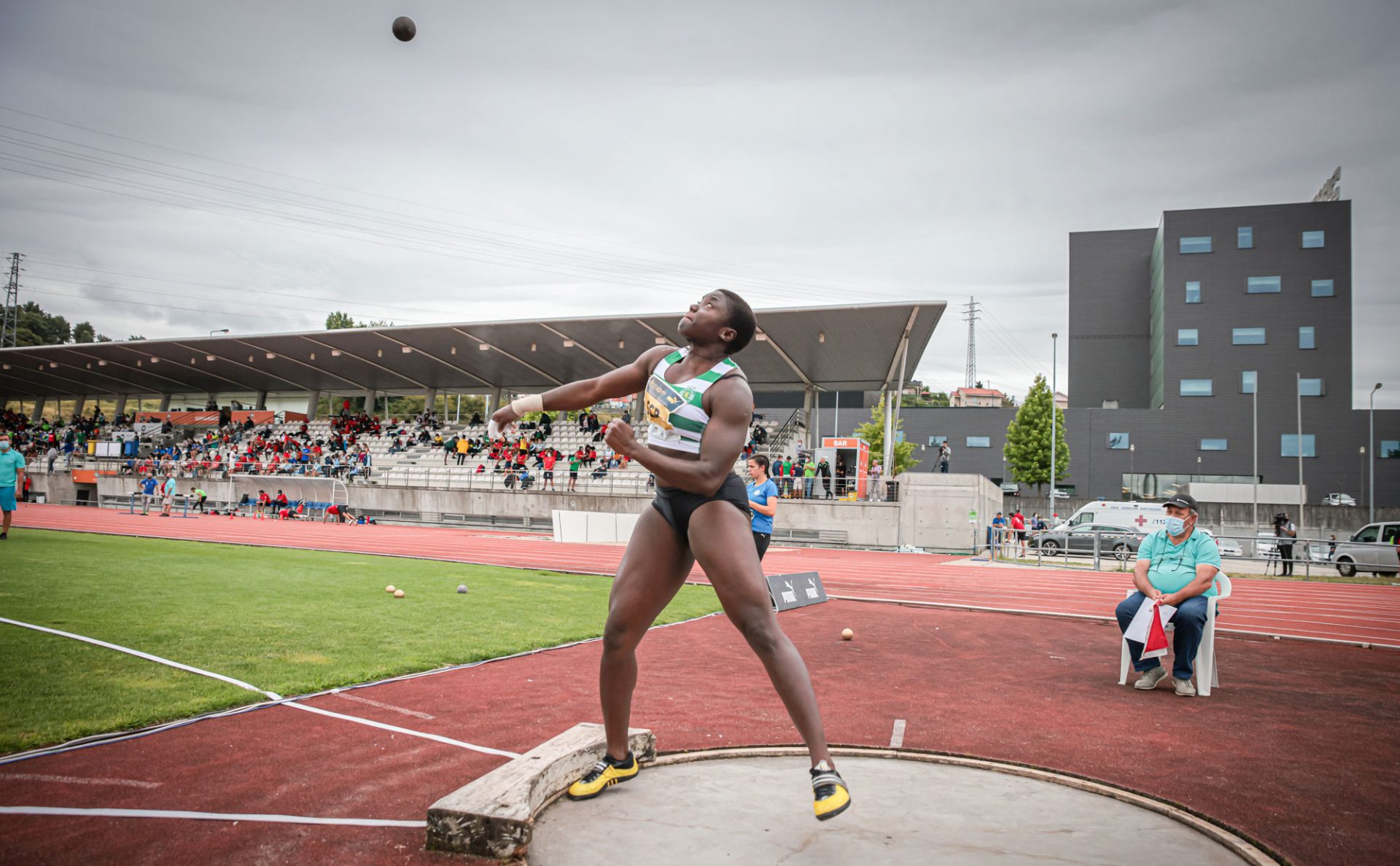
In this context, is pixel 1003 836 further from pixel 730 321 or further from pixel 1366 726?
pixel 1366 726

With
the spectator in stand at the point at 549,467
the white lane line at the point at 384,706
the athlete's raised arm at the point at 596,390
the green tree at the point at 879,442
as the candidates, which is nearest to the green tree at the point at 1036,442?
the green tree at the point at 879,442

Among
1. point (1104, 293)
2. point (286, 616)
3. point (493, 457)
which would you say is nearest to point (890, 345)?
point (493, 457)

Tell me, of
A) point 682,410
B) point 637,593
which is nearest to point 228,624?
point 637,593

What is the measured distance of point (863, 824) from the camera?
11.0 feet

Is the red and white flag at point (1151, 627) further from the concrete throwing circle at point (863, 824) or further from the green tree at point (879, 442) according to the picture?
the green tree at point (879, 442)

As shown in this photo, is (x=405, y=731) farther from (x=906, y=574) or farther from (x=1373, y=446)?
(x=1373, y=446)

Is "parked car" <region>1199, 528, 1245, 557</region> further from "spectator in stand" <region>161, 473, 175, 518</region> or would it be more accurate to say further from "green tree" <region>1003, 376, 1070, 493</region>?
"spectator in stand" <region>161, 473, 175, 518</region>

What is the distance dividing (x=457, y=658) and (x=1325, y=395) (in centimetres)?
6003

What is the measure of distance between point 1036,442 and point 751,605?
54.8 meters

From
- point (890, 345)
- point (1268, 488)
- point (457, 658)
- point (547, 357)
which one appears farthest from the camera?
point (1268, 488)

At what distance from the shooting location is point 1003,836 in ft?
10.7

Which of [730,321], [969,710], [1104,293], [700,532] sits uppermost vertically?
[1104,293]

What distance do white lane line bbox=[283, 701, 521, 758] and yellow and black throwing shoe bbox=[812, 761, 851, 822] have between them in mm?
1666

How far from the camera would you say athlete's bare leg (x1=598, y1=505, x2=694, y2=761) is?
366 centimetres
